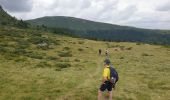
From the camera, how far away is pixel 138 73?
40281 millimetres

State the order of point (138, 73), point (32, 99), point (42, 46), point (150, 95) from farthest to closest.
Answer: point (42, 46)
point (138, 73)
point (150, 95)
point (32, 99)

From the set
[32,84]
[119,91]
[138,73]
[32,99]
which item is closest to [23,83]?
[32,84]

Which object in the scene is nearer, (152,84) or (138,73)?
(152,84)

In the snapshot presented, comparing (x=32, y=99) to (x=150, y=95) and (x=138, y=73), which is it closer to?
(x=150, y=95)

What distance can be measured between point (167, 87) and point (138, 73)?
8990 mm

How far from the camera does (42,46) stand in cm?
7412

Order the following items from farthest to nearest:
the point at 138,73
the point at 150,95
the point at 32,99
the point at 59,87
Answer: the point at 138,73 → the point at 59,87 → the point at 150,95 → the point at 32,99

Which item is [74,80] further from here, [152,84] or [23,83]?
[152,84]

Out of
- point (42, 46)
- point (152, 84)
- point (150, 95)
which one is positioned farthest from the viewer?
point (42, 46)

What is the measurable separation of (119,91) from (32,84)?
25.9 feet

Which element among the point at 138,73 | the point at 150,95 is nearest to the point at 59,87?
the point at 150,95

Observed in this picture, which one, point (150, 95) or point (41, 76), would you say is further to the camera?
point (41, 76)

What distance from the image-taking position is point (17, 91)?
91.5 ft

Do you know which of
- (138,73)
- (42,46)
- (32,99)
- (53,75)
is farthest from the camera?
(42,46)
